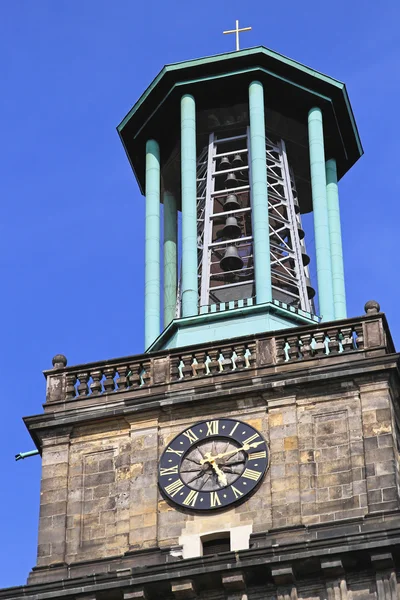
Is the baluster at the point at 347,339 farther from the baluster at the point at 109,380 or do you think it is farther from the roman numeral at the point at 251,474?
the baluster at the point at 109,380

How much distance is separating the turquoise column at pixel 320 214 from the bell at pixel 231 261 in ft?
5.57

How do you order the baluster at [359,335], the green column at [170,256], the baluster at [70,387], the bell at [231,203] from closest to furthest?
1. the baluster at [359,335]
2. the baluster at [70,387]
3. the green column at [170,256]
4. the bell at [231,203]

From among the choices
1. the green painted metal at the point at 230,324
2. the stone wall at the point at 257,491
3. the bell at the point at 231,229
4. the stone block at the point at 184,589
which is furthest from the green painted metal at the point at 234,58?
the stone block at the point at 184,589

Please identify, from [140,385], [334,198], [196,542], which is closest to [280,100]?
[334,198]

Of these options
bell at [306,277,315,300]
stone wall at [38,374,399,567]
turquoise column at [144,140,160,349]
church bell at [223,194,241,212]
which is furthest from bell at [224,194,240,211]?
stone wall at [38,374,399,567]

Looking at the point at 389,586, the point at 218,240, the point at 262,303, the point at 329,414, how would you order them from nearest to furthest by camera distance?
the point at 389,586, the point at 329,414, the point at 262,303, the point at 218,240

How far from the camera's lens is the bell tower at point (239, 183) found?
43469 millimetres

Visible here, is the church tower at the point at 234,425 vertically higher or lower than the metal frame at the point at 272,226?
lower

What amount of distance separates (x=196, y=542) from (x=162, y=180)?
42.0ft

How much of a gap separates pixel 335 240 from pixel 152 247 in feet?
13.3

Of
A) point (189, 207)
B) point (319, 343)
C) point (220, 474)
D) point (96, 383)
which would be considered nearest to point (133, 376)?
point (96, 383)

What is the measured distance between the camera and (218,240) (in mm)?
45812

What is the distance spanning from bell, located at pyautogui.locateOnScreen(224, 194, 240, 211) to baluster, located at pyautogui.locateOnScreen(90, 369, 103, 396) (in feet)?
22.0

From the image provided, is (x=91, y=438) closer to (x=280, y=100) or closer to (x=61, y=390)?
(x=61, y=390)
